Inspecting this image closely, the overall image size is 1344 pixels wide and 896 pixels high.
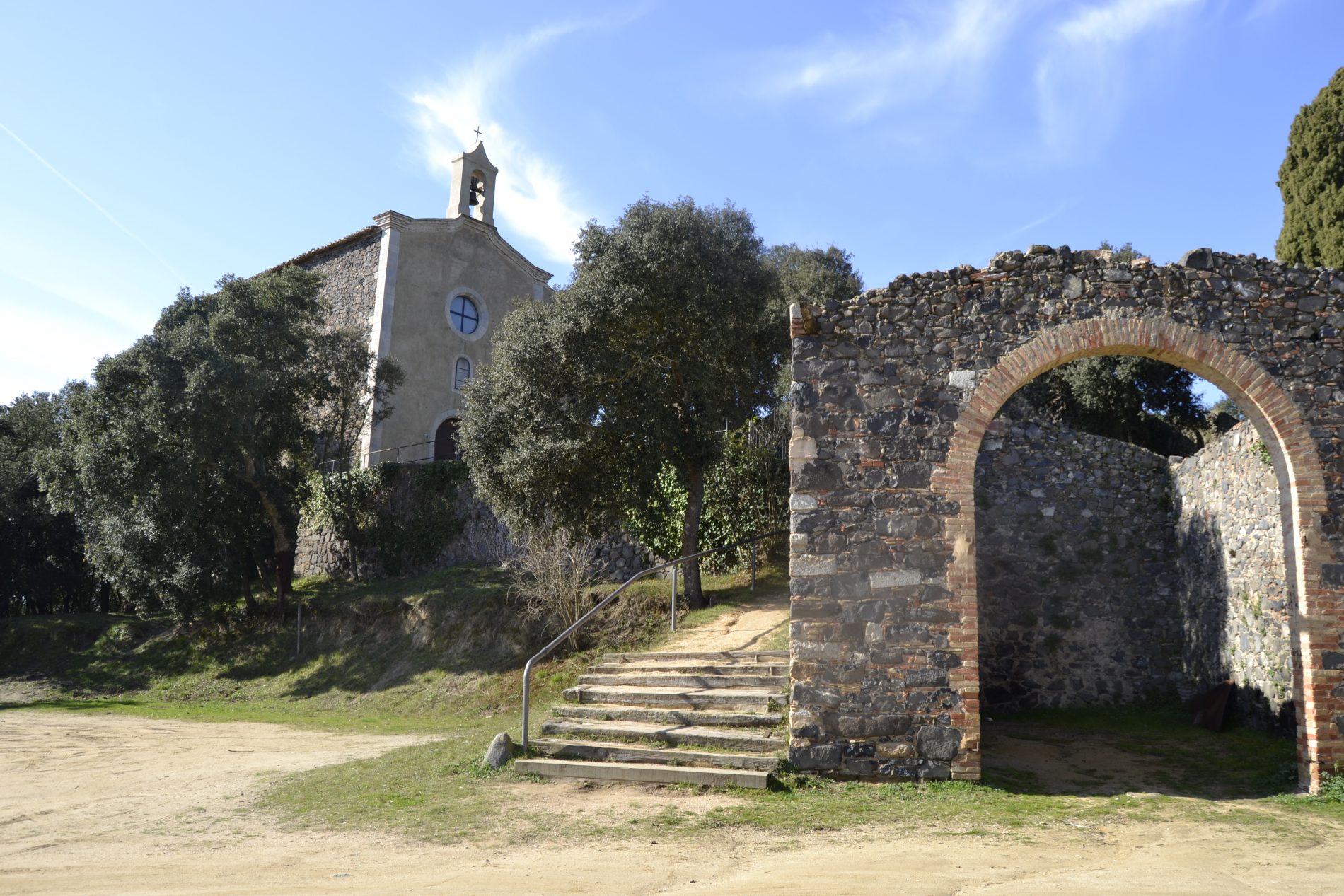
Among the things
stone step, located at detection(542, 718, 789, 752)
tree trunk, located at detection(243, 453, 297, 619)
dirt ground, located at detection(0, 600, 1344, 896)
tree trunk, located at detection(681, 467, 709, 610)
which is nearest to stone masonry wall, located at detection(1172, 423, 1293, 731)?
dirt ground, located at detection(0, 600, 1344, 896)

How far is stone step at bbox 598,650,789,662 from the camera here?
10414 mm

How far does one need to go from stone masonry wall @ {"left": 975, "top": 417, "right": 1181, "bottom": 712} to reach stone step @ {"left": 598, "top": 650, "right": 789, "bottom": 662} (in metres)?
4.04

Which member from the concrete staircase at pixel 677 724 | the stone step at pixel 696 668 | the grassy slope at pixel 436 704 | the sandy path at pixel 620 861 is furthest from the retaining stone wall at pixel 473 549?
the sandy path at pixel 620 861

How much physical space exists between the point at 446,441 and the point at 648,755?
20103 mm

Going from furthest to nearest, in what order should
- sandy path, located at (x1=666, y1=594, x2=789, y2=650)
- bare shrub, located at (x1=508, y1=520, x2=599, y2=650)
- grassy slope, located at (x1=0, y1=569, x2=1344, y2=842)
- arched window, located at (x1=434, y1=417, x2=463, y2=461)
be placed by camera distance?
arched window, located at (x1=434, y1=417, x2=463, y2=461) → bare shrub, located at (x1=508, y1=520, x2=599, y2=650) → sandy path, located at (x1=666, y1=594, x2=789, y2=650) → grassy slope, located at (x1=0, y1=569, x2=1344, y2=842)

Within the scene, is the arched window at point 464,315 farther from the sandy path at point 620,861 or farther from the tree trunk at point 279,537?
the sandy path at point 620,861

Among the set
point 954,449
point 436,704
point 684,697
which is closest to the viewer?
point 954,449

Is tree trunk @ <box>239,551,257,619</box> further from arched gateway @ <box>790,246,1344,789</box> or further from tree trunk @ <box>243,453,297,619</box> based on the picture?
arched gateway @ <box>790,246,1344,789</box>

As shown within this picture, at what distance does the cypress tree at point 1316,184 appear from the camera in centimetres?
1514

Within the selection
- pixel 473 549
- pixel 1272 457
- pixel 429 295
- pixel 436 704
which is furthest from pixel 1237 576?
pixel 429 295

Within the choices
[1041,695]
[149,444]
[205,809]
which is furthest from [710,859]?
[149,444]

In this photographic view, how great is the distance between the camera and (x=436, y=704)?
48.6ft

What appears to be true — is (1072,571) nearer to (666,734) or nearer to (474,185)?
(666,734)

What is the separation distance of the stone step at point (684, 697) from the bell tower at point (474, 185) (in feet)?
68.8
